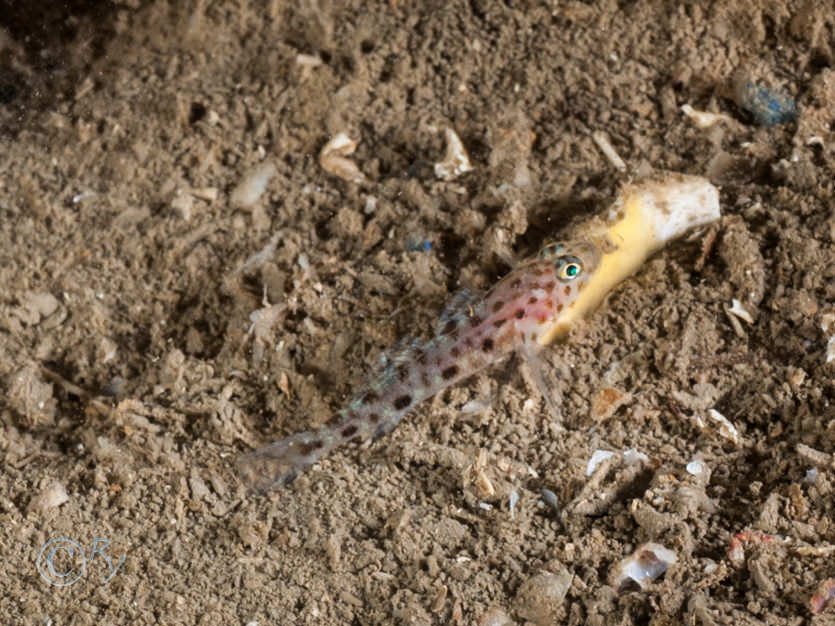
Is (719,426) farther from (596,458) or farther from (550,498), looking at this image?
(550,498)

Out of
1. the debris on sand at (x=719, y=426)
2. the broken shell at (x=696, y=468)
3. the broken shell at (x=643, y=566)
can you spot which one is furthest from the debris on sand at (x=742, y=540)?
the debris on sand at (x=719, y=426)

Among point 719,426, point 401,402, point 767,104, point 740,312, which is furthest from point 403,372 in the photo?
point 767,104

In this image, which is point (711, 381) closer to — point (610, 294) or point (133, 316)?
point (610, 294)

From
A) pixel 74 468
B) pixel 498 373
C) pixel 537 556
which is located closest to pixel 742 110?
pixel 498 373

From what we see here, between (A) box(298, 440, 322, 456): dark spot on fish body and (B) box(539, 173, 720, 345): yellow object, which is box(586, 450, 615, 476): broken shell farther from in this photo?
(A) box(298, 440, 322, 456): dark spot on fish body

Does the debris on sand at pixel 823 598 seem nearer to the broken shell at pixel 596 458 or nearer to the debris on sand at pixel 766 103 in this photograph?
the broken shell at pixel 596 458

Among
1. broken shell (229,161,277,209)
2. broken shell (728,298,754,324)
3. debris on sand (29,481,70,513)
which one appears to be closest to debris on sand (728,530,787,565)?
broken shell (728,298,754,324)

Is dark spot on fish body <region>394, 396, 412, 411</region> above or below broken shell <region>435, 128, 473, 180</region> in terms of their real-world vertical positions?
below
